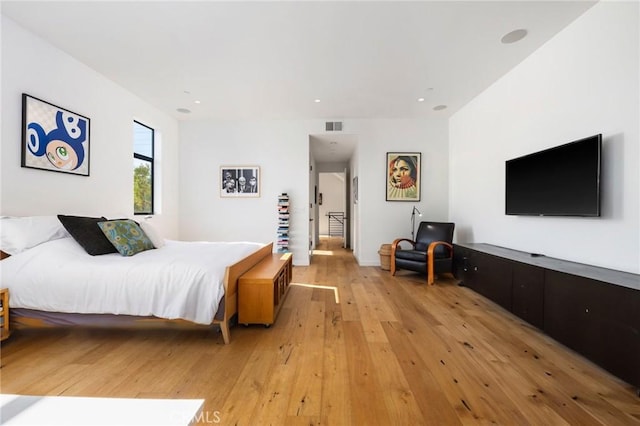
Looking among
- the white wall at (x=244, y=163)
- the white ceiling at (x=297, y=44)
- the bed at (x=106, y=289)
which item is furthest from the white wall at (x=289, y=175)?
the bed at (x=106, y=289)

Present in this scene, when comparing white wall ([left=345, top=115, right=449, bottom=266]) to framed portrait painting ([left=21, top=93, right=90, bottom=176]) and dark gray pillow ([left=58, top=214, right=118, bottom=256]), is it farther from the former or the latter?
framed portrait painting ([left=21, top=93, right=90, bottom=176])

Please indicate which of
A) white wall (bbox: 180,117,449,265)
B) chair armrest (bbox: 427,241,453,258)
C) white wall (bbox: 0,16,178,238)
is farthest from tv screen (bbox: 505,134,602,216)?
white wall (bbox: 0,16,178,238)

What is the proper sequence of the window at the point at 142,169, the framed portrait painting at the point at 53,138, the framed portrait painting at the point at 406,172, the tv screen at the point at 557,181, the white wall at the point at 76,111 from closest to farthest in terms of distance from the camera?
the tv screen at the point at 557,181, the white wall at the point at 76,111, the framed portrait painting at the point at 53,138, the window at the point at 142,169, the framed portrait painting at the point at 406,172

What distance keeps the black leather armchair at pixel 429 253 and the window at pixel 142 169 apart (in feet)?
14.0

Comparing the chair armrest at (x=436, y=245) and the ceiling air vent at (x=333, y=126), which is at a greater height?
the ceiling air vent at (x=333, y=126)

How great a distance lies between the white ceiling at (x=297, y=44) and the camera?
2.32m

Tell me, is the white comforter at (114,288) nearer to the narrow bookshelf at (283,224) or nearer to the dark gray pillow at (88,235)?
the dark gray pillow at (88,235)

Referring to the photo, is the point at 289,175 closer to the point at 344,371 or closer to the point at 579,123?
the point at 344,371

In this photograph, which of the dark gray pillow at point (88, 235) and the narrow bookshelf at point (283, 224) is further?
the narrow bookshelf at point (283, 224)

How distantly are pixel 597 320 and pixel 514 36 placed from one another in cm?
264

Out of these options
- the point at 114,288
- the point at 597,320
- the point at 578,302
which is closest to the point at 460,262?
the point at 578,302

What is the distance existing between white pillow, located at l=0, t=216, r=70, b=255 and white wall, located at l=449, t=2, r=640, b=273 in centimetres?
478

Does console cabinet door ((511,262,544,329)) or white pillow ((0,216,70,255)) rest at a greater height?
white pillow ((0,216,70,255))

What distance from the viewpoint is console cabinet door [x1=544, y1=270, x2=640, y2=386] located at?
5.18ft
